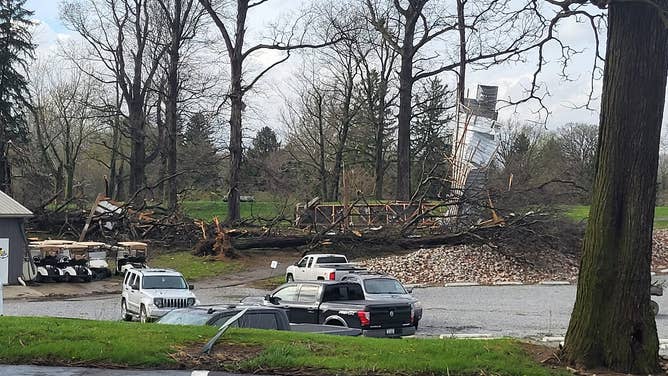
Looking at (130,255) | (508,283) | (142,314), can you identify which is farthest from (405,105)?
Result: (142,314)

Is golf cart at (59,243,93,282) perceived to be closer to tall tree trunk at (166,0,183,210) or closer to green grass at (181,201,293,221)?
tall tree trunk at (166,0,183,210)

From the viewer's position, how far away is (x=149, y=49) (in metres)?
57.8

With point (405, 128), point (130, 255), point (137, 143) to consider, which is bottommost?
point (130, 255)

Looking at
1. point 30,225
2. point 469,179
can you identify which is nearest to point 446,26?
point 469,179

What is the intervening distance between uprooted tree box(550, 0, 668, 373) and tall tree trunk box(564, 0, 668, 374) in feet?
0.04

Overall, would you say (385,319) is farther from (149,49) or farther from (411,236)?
(149,49)

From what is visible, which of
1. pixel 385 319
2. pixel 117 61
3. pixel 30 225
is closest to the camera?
pixel 385 319

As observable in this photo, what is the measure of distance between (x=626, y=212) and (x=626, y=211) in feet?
0.04

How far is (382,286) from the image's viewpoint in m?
20.8

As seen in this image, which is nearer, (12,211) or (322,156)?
(12,211)

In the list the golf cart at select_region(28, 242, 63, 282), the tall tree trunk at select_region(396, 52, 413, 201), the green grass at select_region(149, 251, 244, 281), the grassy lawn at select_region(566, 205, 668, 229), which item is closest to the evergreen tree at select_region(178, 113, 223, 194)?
the tall tree trunk at select_region(396, 52, 413, 201)

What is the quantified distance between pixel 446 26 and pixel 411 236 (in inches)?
615

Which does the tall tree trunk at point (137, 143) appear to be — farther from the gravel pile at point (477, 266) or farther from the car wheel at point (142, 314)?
the car wheel at point (142, 314)

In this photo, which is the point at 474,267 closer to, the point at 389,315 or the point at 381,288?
the point at 381,288
